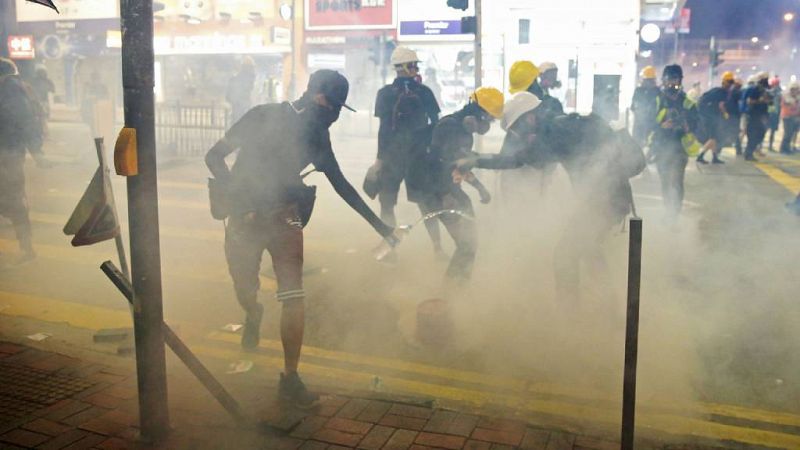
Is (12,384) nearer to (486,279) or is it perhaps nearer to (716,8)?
(486,279)

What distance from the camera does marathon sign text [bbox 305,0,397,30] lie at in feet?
97.1

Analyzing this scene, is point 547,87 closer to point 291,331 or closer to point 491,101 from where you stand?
point 491,101

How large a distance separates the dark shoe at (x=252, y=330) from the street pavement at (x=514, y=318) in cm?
8

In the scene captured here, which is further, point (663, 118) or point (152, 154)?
point (663, 118)

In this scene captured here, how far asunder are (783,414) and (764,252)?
3.95 metres

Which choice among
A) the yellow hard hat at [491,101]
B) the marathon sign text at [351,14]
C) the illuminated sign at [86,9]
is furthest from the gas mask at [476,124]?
the illuminated sign at [86,9]

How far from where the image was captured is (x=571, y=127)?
4934 millimetres

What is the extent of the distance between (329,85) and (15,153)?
3960 mm

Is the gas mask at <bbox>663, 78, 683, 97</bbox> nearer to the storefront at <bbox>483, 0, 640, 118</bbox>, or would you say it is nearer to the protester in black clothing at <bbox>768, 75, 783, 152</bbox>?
the protester in black clothing at <bbox>768, 75, 783, 152</bbox>

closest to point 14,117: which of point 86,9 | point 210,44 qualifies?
point 210,44

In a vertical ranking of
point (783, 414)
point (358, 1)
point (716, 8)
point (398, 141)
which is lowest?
point (783, 414)

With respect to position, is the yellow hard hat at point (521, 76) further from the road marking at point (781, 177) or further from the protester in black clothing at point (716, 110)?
the protester in black clothing at point (716, 110)

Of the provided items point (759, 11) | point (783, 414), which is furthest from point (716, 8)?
point (783, 414)

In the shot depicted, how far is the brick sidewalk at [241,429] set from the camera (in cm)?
332
